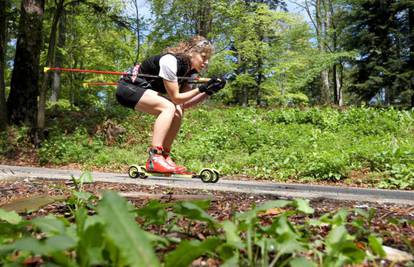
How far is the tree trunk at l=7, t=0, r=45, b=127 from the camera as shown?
9258 millimetres

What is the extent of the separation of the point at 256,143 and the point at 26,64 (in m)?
6.01

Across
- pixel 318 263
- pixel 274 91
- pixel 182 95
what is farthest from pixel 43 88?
pixel 274 91

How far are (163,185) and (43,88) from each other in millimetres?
6647

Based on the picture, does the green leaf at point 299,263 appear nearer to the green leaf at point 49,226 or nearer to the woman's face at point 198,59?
the green leaf at point 49,226

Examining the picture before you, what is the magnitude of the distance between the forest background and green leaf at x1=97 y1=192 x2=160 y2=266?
4472mm

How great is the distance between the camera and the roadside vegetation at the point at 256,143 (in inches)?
250

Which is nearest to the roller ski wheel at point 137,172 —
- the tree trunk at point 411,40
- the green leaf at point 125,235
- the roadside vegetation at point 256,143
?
the roadside vegetation at point 256,143

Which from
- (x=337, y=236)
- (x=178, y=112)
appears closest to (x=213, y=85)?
(x=178, y=112)

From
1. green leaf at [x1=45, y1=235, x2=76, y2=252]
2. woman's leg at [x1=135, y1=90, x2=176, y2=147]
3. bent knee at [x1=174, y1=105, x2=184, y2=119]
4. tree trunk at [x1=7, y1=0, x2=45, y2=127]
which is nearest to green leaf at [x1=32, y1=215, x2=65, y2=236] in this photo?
green leaf at [x1=45, y1=235, x2=76, y2=252]

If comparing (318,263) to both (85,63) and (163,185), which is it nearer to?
(163,185)

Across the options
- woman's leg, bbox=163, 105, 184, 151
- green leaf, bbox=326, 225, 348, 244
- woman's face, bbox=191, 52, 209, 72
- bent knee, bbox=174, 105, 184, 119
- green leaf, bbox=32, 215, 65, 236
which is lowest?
green leaf, bbox=326, 225, 348, 244

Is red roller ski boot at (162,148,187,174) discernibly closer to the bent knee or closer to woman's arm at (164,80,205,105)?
the bent knee

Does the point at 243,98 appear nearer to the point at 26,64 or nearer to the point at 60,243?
the point at 26,64

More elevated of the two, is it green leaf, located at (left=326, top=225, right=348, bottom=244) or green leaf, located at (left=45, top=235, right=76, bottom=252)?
green leaf, located at (left=45, top=235, right=76, bottom=252)
